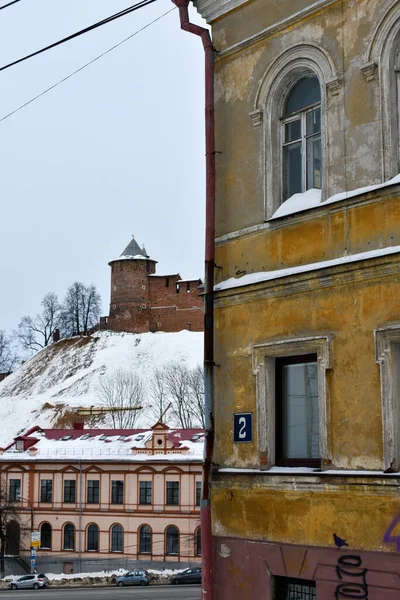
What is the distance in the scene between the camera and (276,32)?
9008 mm

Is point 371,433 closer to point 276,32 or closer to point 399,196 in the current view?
point 399,196

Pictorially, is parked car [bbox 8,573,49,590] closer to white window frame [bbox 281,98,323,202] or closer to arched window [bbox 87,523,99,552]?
arched window [bbox 87,523,99,552]

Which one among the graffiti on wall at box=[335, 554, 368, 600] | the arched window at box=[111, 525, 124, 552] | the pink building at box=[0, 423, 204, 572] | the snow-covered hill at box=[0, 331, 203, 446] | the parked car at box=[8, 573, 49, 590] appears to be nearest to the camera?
the graffiti on wall at box=[335, 554, 368, 600]

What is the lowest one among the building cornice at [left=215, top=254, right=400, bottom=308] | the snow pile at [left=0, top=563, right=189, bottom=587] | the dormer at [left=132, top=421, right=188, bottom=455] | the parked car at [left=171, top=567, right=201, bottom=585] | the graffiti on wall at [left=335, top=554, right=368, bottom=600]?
the snow pile at [left=0, top=563, right=189, bottom=587]

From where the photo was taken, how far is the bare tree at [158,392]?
89031 mm

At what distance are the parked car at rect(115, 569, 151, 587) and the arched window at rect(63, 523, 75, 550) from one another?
19.4ft

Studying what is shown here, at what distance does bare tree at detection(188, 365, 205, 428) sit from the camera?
271 ft

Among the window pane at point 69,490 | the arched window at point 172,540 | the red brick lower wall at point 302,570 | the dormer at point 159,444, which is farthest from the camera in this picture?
the window pane at point 69,490

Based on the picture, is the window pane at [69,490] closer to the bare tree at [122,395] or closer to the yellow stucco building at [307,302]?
the bare tree at [122,395]

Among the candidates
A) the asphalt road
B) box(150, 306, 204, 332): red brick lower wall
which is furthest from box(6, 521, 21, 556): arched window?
box(150, 306, 204, 332): red brick lower wall

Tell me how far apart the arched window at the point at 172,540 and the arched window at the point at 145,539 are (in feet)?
3.21

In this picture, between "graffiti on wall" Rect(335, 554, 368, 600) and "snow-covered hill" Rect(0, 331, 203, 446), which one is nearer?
"graffiti on wall" Rect(335, 554, 368, 600)

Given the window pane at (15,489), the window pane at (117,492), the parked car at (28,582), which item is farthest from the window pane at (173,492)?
the window pane at (15,489)

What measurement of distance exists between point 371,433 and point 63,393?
98.2m
